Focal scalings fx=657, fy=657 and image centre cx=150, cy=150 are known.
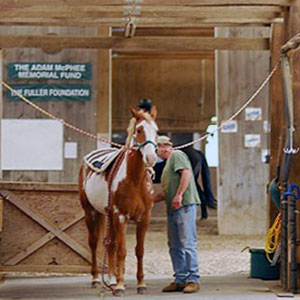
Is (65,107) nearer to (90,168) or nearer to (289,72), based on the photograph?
(90,168)

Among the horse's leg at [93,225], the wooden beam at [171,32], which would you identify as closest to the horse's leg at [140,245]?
the horse's leg at [93,225]

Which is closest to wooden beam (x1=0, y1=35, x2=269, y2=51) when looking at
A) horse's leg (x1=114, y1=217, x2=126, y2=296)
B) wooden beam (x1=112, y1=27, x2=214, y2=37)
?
horse's leg (x1=114, y1=217, x2=126, y2=296)

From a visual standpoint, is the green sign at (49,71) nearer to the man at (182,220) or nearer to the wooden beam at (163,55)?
the wooden beam at (163,55)

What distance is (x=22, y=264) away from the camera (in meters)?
6.65

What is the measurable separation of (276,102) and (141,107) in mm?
1479

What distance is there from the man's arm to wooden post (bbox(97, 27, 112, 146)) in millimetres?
5133

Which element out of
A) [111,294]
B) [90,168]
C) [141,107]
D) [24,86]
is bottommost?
[111,294]

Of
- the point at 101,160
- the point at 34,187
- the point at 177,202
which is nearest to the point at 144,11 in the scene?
the point at 101,160

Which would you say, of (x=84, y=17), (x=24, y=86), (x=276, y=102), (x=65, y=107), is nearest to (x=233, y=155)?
(x=65, y=107)

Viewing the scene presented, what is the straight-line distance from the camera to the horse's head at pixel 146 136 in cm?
498

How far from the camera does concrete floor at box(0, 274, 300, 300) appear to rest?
5.23 meters

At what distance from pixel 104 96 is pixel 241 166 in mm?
Result: 2538

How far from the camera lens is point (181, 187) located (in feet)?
17.6

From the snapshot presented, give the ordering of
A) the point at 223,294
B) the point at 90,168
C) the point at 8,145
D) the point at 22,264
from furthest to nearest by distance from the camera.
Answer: the point at 8,145 < the point at 22,264 < the point at 90,168 < the point at 223,294
